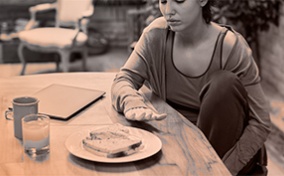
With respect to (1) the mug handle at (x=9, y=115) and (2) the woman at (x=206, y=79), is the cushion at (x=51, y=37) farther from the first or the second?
(1) the mug handle at (x=9, y=115)

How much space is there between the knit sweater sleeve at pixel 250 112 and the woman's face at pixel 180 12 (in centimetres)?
18

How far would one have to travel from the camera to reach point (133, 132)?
1470 mm

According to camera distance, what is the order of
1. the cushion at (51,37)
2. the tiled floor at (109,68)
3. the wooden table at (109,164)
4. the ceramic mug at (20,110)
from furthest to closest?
the cushion at (51,37), the tiled floor at (109,68), the ceramic mug at (20,110), the wooden table at (109,164)

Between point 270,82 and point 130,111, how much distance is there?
2.43m

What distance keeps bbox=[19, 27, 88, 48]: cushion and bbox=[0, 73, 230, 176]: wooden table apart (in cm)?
228

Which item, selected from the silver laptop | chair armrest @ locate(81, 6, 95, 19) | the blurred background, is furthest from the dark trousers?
chair armrest @ locate(81, 6, 95, 19)

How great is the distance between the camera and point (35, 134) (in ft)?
4.37

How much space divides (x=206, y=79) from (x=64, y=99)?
0.48 meters

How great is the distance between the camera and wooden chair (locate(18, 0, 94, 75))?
4.11 m

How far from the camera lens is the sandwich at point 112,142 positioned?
4.34ft

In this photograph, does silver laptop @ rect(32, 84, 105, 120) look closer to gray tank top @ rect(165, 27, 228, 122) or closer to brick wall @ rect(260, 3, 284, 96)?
gray tank top @ rect(165, 27, 228, 122)

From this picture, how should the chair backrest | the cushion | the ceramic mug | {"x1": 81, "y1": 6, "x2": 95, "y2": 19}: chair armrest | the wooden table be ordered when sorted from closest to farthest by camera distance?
the wooden table
the ceramic mug
the cushion
{"x1": 81, "y1": 6, "x2": 95, "y2": 19}: chair armrest
the chair backrest

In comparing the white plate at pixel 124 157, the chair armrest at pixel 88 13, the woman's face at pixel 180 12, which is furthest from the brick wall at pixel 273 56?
the white plate at pixel 124 157

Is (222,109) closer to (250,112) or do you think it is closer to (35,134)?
(250,112)
